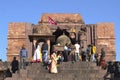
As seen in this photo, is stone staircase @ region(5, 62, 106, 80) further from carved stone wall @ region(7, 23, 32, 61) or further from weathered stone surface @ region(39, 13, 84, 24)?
weathered stone surface @ region(39, 13, 84, 24)

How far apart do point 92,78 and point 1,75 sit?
970 centimetres

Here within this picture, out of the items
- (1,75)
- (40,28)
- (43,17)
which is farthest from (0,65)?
(43,17)

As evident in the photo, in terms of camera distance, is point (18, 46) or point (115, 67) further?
point (18, 46)

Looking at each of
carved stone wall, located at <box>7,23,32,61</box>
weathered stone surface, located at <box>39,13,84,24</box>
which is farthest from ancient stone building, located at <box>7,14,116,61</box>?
weathered stone surface, located at <box>39,13,84,24</box>

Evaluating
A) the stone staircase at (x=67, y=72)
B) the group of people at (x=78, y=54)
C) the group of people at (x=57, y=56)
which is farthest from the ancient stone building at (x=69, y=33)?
the stone staircase at (x=67, y=72)

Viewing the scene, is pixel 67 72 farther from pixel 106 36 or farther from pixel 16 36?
pixel 16 36

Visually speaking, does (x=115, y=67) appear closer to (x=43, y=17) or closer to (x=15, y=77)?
(x=15, y=77)

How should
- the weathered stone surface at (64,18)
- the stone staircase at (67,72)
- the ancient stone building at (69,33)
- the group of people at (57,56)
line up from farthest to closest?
the weathered stone surface at (64,18), the ancient stone building at (69,33), the group of people at (57,56), the stone staircase at (67,72)

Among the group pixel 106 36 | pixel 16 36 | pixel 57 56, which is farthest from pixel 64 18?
pixel 57 56

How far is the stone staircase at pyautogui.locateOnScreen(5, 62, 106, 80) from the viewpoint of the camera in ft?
60.2

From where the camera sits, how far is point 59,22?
124 feet

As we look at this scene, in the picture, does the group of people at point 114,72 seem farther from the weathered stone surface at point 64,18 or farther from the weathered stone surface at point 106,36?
the weathered stone surface at point 64,18

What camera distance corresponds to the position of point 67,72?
1884 centimetres

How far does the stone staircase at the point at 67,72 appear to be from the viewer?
722 inches
